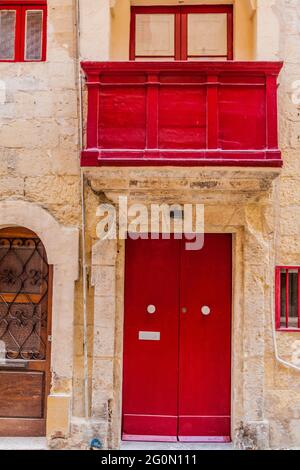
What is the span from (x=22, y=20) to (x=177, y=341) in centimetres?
436

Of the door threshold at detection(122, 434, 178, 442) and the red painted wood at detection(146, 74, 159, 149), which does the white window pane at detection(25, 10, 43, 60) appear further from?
the door threshold at detection(122, 434, 178, 442)

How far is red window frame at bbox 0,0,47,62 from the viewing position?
6.33 meters

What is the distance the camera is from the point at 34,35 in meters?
6.39

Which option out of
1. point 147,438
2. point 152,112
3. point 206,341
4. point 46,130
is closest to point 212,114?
point 152,112

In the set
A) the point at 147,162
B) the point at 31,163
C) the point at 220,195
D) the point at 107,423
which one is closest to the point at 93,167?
the point at 147,162

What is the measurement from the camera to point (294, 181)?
19.9ft

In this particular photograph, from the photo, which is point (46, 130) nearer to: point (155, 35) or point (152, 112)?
point (152, 112)

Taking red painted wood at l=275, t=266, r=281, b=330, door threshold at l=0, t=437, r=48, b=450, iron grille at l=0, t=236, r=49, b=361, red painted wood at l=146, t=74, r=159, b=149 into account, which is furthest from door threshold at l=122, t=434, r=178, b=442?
red painted wood at l=146, t=74, r=159, b=149

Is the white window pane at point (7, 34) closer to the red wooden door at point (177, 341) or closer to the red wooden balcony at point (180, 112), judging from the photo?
the red wooden balcony at point (180, 112)

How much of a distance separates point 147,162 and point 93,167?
1.94 ft

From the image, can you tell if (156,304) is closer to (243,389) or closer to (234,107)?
(243,389)

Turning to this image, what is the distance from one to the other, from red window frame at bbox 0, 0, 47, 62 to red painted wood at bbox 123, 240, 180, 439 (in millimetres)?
2620

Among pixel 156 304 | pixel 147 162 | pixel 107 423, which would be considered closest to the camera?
pixel 147 162

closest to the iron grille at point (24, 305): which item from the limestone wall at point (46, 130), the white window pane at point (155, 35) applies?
→ the limestone wall at point (46, 130)
